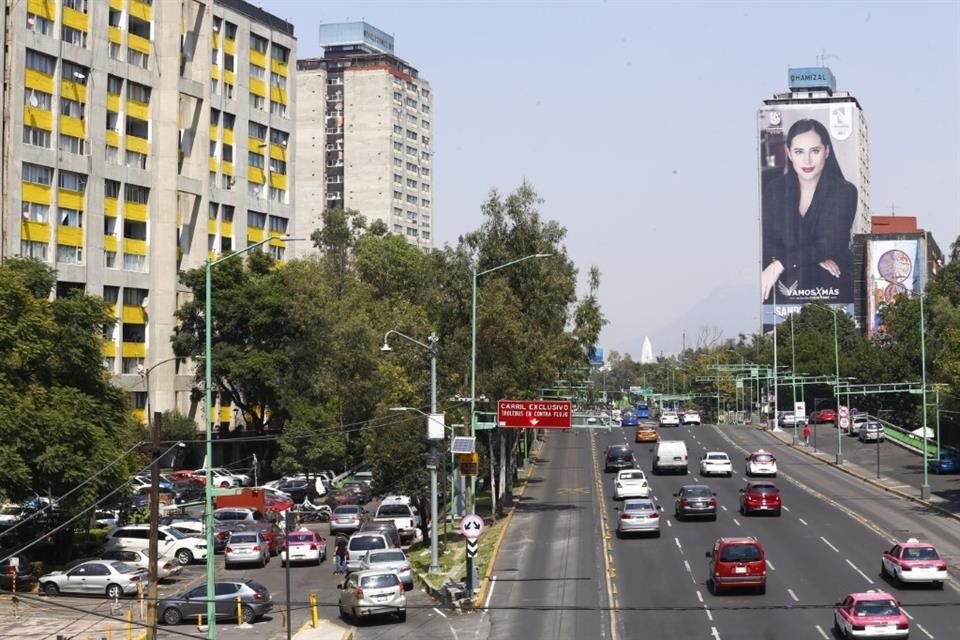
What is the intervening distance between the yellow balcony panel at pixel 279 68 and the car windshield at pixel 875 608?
311 feet

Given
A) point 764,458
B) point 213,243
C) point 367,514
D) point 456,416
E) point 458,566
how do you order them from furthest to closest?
1. point 213,243
2. point 764,458
3. point 367,514
4. point 456,416
5. point 458,566

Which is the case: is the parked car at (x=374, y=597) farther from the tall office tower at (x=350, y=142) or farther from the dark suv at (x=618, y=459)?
the tall office tower at (x=350, y=142)

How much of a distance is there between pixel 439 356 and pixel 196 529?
1444cm

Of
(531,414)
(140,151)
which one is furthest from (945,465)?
(140,151)

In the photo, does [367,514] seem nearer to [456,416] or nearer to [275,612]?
[456,416]

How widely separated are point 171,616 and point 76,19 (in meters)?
63.5

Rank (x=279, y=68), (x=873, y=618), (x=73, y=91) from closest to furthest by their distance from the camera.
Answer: (x=873, y=618) → (x=73, y=91) → (x=279, y=68)

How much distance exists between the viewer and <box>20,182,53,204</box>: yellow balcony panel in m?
89.4

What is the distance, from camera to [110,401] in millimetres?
57469

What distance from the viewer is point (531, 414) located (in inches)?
2242

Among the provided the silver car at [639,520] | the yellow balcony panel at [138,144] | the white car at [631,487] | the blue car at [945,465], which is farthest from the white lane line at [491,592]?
the yellow balcony panel at [138,144]

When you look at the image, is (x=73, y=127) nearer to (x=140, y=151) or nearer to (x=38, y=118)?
(x=38, y=118)

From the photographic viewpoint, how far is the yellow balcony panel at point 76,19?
3659 inches

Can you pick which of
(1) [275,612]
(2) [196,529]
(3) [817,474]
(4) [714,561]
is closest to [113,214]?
(2) [196,529]
